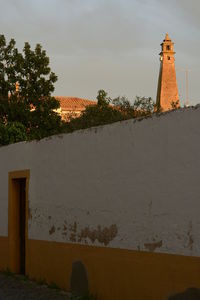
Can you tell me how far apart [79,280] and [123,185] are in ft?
6.14

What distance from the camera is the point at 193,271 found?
Result: 636cm

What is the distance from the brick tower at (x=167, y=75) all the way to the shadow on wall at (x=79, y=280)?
8155cm

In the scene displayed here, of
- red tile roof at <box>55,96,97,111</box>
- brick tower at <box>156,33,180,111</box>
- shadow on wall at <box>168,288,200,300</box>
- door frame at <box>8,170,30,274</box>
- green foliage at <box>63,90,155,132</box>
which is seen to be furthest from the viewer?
brick tower at <box>156,33,180,111</box>

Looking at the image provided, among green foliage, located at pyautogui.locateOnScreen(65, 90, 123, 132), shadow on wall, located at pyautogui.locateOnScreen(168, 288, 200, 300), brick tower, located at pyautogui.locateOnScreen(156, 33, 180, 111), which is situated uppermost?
brick tower, located at pyautogui.locateOnScreen(156, 33, 180, 111)

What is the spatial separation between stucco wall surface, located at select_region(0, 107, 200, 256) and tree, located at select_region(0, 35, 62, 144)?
22.3 meters

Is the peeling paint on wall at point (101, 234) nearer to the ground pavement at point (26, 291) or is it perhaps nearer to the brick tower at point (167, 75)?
the ground pavement at point (26, 291)

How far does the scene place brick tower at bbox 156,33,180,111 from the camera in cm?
9044

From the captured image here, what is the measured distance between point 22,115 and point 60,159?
2329 cm

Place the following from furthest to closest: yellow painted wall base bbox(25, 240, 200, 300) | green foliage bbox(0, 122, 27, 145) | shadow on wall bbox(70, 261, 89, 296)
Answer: green foliage bbox(0, 122, 27, 145), shadow on wall bbox(70, 261, 89, 296), yellow painted wall base bbox(25, 240, 200, 300)

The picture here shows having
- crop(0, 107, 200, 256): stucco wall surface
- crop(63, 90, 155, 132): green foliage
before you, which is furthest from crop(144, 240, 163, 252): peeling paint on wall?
crop(63, 90, 155, 132): green foliage

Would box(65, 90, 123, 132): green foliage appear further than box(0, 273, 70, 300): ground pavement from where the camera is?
Yes

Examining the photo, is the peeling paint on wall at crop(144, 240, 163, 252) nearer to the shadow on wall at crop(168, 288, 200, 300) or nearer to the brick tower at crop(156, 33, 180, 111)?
the shadow on wall at crop(168, 288, 200, 300)

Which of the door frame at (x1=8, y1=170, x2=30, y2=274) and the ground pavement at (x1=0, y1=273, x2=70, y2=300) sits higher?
the door frame at (x1=8, y1=170, x2=30, y2=274)

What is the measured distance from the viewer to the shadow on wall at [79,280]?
8720mm
